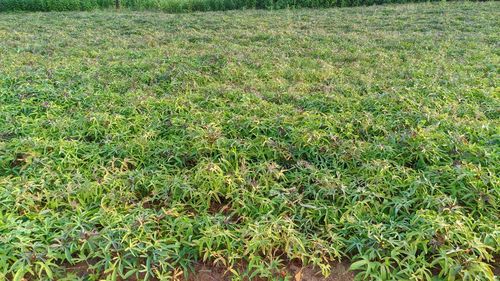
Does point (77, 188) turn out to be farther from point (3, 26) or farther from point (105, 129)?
point (3, 26)

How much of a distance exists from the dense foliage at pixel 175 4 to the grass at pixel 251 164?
581 centimetres

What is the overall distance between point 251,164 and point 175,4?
381 inches

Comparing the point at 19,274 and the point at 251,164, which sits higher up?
the point at 251,164

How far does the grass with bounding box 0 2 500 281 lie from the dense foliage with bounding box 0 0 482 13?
5806 mm

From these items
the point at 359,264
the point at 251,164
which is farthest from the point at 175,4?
the point at 359,264

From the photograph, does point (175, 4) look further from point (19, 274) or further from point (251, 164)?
point (19, 274)

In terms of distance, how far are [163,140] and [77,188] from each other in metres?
0.82

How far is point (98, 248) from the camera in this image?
2.08 metres

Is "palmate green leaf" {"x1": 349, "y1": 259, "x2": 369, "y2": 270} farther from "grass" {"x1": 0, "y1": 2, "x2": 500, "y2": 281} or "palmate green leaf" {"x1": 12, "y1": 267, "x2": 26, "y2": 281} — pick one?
"palmate green leaf" {"x1": 12, "y1": 267, "x2": 26, "y2": 281}

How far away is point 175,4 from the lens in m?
11.4

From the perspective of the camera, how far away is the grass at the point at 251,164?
2072mm

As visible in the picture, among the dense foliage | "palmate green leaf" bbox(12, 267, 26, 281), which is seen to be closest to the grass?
"palmate green leaf" bbox(12, 267, 26, 281)

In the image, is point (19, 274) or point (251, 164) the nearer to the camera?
point (19, 274)

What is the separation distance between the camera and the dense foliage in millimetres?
10875
